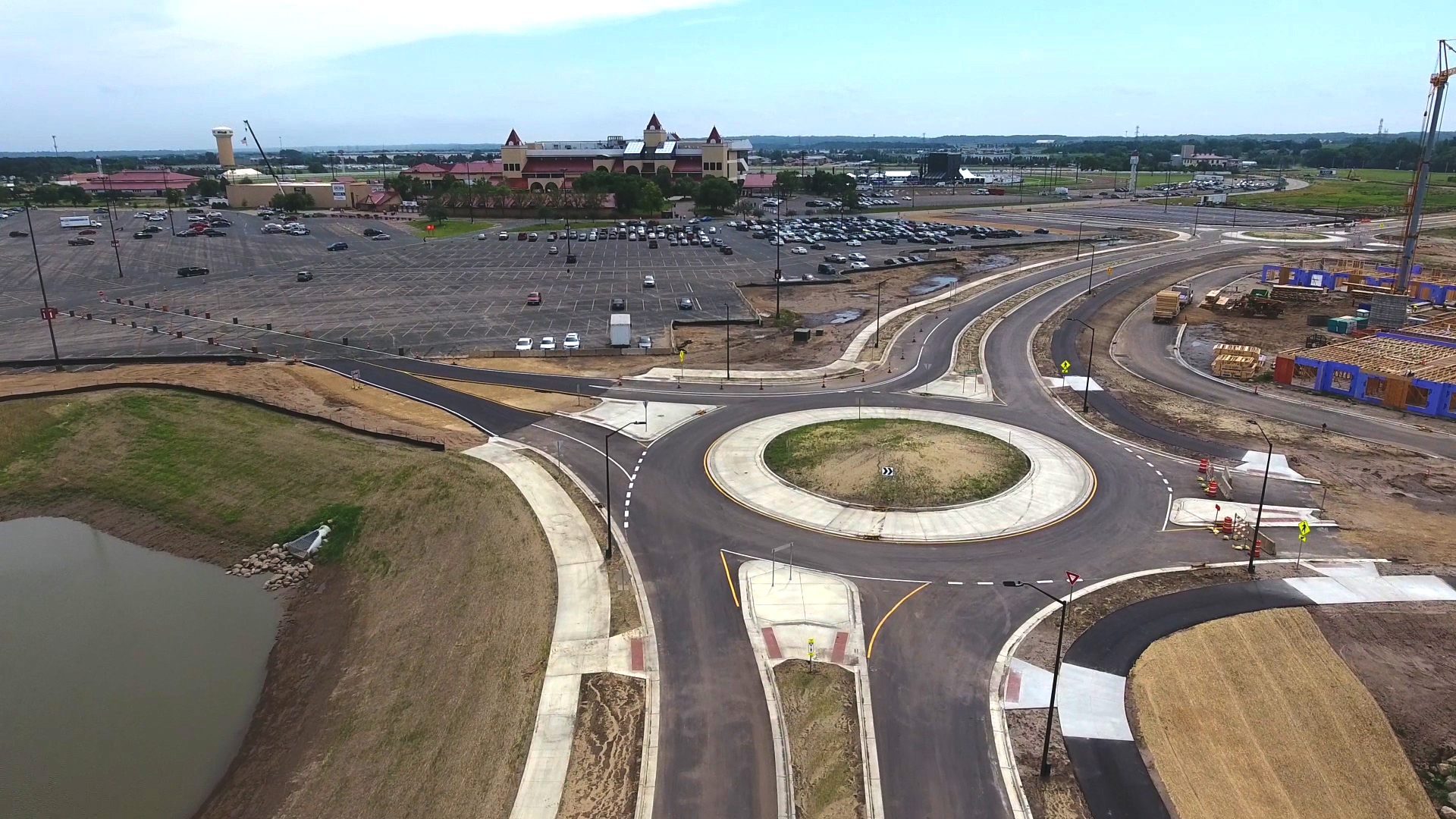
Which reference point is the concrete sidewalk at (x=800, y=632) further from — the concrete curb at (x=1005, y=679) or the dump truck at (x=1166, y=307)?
the dump truck at (x=1166, y=307)

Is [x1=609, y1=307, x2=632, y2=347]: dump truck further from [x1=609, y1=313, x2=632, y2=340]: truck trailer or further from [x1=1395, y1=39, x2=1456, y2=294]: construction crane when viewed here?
[x1=1395, y1=39, x2=1456, y2=294]: construction crane

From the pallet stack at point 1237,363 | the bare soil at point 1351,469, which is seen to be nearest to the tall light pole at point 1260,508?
the bare soil at point 1351,469

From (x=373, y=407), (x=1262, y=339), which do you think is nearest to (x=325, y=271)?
(x=373, y=407)

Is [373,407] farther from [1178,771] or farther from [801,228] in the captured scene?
[801,228]

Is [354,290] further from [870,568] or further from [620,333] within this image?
[870,568]

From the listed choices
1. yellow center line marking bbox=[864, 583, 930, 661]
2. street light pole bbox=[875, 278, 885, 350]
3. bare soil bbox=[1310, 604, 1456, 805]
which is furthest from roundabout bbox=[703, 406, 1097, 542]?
street light pole bbox=[875, 278, 885, 350]
